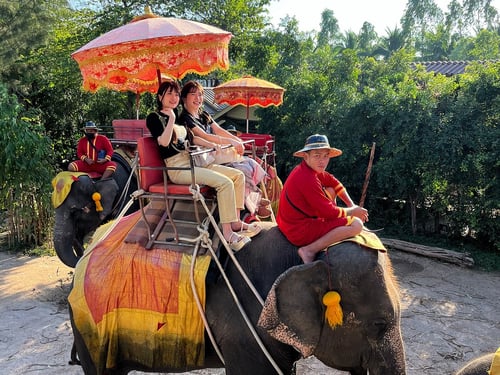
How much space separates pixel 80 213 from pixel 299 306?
15.5 ft

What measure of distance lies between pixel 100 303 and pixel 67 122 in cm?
1435

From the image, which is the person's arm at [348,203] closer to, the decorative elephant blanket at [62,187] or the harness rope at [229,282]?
the harness rope at [229,282]

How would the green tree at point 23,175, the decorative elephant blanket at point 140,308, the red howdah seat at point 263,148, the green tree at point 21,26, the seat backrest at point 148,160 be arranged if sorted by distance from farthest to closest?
the green tree at point 21,26, the green tree at point 23,175, the red howdah seat at point 263,148, the seat backrest at point 148,160, the decorative elephant blanket at point 140,308

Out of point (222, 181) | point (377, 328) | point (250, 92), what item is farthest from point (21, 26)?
point (377, 328)

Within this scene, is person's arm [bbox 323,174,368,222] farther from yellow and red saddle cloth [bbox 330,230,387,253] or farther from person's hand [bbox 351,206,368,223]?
yellow and red saddle cloth [bbox 330,230,387,253]

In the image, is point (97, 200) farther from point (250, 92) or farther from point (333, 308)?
point (333, 308)

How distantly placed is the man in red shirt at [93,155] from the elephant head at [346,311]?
4.94 metres

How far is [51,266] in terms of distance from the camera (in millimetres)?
8695

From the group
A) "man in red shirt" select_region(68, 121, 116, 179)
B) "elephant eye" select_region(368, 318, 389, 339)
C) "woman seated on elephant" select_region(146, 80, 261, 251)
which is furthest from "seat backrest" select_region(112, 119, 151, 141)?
"elephant eye" select_region(368, 318, 389, 339)

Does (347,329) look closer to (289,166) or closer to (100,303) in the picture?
(100,303)

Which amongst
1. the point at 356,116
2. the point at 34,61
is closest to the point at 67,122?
the point at 34,61

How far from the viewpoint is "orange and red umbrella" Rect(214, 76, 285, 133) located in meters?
9.69

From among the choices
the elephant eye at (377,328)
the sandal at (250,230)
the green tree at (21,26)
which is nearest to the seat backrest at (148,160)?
the sandal at (250,230)

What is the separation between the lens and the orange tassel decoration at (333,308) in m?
2.55
